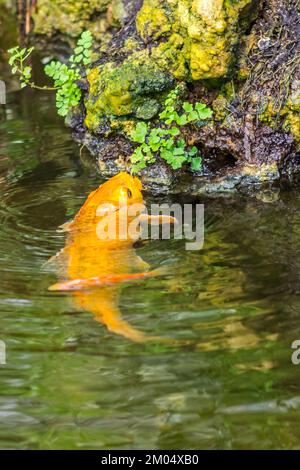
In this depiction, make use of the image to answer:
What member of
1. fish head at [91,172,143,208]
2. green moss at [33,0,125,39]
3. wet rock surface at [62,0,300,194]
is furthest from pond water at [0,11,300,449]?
green moss at [33,0,125,39]

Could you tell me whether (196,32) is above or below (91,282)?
above

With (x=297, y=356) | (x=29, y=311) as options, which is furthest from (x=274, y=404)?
(x=29, y=311)

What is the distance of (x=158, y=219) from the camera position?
5.43m

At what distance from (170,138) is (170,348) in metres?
2.61

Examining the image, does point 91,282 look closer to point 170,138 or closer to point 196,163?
point 170,138

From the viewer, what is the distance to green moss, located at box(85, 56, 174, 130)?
6176 mm

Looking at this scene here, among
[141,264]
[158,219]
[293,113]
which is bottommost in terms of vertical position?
[141,264]

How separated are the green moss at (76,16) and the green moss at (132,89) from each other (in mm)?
1838

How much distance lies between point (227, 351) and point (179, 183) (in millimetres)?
2670

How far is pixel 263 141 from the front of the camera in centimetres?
619

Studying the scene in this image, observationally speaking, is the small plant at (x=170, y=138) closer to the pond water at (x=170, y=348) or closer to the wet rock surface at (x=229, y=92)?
the wet rock surface at (x=229, y=92)

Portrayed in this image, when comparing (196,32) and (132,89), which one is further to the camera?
(132,89)

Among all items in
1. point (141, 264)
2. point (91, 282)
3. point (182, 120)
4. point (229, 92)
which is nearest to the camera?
point (91, 282)

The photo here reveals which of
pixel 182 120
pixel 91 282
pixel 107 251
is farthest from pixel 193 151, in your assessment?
pixel 91 282
